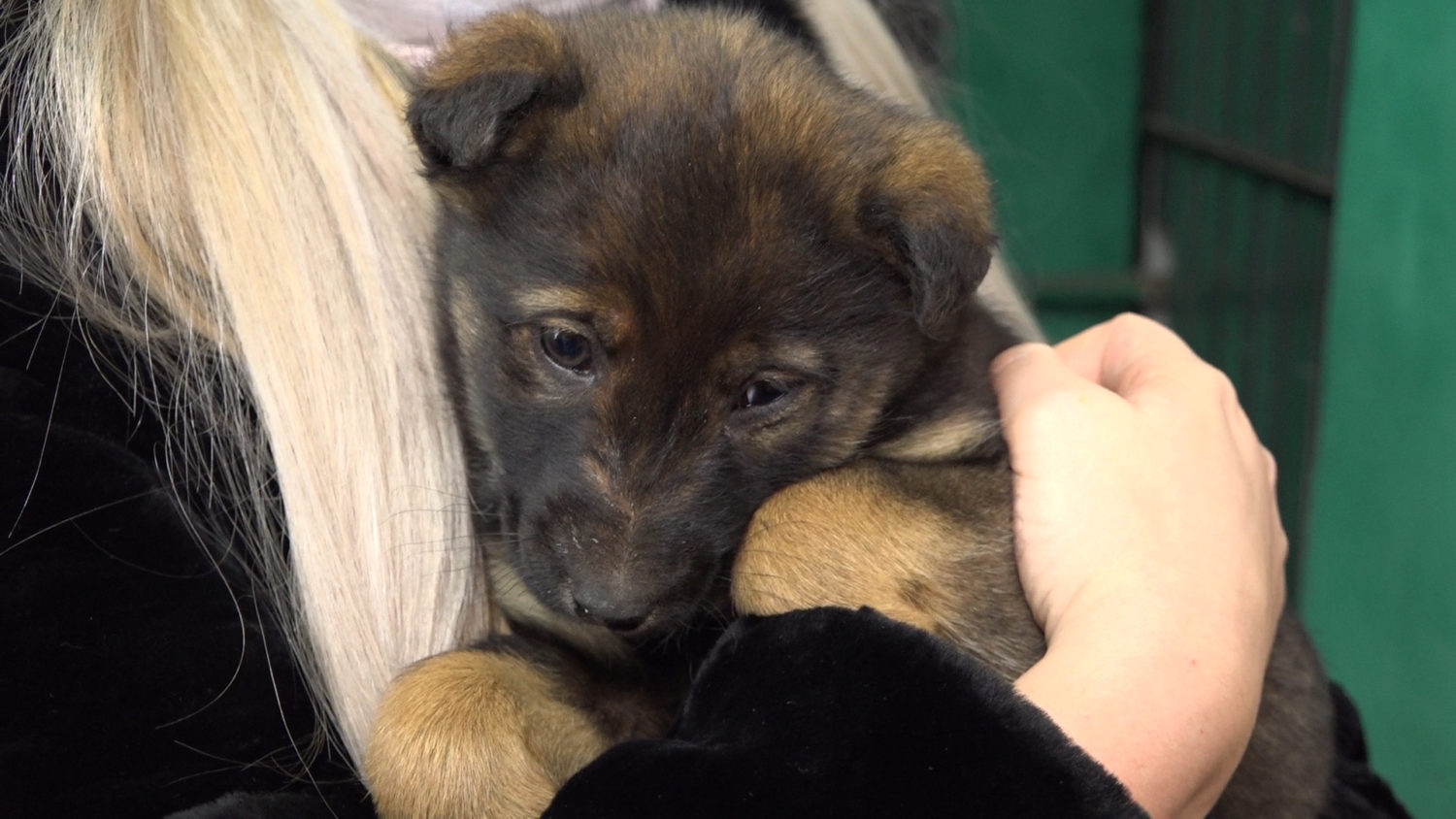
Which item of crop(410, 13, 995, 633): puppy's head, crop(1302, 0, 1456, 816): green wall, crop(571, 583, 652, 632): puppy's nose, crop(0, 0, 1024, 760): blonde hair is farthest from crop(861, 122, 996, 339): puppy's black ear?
crop(1302, 0, 1456, 816): green wall

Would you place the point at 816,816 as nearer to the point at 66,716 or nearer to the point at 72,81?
the point at 66,716

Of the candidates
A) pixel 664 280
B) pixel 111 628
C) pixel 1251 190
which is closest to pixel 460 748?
pixel 111 628

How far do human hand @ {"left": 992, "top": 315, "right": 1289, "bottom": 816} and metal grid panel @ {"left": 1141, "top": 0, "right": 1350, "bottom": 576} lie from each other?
2.31m

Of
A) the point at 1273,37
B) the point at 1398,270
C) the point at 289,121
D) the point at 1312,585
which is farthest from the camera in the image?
the point at 1273,37

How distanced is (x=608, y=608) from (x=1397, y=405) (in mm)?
2794

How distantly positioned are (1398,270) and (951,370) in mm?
2133

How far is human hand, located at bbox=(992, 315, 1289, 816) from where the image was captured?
5.39 ft

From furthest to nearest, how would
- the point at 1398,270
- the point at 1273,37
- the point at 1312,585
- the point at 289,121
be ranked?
1. the point at 1273,37
2. the point at 1312,585
3. the point at 1398,270
4. the point at 289,121

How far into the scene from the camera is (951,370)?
2.05 meters

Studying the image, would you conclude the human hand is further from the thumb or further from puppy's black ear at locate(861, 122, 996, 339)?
puppy's black ear at locate(861, 122, 996, 339)

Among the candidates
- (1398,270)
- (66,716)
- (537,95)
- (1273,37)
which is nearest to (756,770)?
(66,716)

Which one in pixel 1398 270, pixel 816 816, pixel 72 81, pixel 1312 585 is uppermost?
pixel 72 81

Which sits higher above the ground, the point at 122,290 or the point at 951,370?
the point at 122,290

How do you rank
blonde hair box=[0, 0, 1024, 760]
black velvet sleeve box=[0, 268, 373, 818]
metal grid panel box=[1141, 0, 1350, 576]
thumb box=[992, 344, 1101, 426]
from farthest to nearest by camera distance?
metal grid panel box=[1141, 0, 1350, 576]
thumb box=[992, 344, 1101, 426]
blonde hair box=[0, 0, 1024, 760]
black velvet sleeve box=[0, 268, 373, 818]
